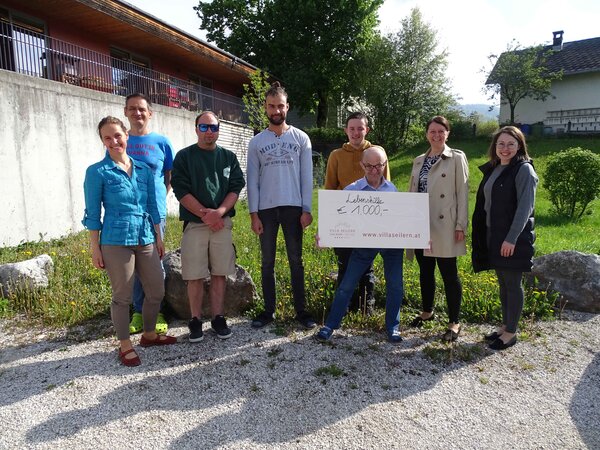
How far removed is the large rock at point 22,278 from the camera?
16.4 feet

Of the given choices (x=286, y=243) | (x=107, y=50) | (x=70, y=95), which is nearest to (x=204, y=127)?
(x=286, y=243)

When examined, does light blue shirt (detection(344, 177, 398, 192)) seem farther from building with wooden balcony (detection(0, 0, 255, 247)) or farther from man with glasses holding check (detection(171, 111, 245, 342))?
building with wooden balcony (detection(0, 0, 255, 247))

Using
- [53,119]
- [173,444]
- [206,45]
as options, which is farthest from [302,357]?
[206,45]

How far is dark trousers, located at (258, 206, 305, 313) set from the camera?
4.06 meters

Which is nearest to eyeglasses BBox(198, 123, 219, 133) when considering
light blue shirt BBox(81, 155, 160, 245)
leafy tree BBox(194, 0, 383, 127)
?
light blue shirt BBox(81, 155, 160, 245)

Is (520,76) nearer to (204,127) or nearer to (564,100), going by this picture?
(564,100)

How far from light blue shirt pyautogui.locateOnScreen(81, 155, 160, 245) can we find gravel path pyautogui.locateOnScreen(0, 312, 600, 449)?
1.12 metres

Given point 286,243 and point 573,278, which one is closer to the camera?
point 286,243

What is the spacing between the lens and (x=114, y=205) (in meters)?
3.36

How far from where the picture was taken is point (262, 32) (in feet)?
88.9

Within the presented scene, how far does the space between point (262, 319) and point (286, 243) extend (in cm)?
83

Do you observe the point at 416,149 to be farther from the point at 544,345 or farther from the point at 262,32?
the point at 544,345

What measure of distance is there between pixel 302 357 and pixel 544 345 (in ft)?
7.47

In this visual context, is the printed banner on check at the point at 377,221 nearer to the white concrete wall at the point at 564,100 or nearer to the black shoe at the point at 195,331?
the black shoe at the point at 195,331
